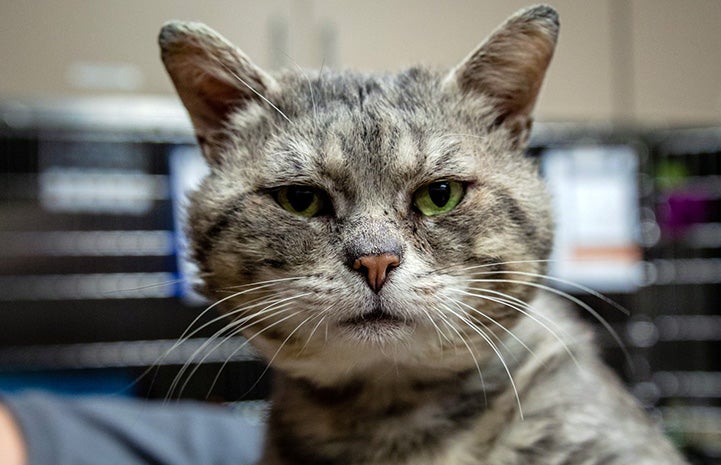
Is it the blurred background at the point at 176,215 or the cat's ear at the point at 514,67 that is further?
the blurred background at the point at 176,215

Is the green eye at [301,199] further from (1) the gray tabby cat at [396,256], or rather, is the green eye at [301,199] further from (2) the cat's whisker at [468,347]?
(2) the cat's whisker at [468,347]

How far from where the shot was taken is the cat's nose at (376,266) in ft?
1.80

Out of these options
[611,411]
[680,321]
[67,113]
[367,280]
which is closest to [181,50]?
[367,280]

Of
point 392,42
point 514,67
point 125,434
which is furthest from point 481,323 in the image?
point 125,434

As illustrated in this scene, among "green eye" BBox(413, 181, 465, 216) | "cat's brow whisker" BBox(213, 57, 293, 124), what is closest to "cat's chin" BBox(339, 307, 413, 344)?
"green eye" BBox(413, 181, 465, 216)

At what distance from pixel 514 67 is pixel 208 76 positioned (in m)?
0.32

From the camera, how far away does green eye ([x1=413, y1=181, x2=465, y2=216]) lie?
0.60m

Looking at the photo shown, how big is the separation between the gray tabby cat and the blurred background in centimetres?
62

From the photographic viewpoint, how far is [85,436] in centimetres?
100

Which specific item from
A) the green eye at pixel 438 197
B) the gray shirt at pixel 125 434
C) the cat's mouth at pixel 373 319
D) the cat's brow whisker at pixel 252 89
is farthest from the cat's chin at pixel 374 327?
the gray shirt at pixel 125 434

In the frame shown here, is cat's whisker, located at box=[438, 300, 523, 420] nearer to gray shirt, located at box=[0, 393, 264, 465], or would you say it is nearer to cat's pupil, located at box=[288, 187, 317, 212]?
cat's pupil, located at box=[288, 187, 317, 212]

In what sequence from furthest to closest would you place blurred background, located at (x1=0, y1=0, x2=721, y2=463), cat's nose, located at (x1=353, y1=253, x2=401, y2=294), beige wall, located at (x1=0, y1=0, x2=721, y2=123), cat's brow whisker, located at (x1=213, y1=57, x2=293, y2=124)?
blurred background, located at (x1=0, y1=0, x2=721, y2=463) < beige wall, located at (x1=0, y1=0, x2=721, y2=123) < cat's brow whisker, located at (x1=213, y1=57, x2=293, y2=124) < cat's nose, located at (x1=353, y1=253, x2=401, y2=294)

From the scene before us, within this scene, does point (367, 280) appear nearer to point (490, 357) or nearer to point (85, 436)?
point (490, 357)

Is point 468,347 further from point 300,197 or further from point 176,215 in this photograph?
point 176,215
